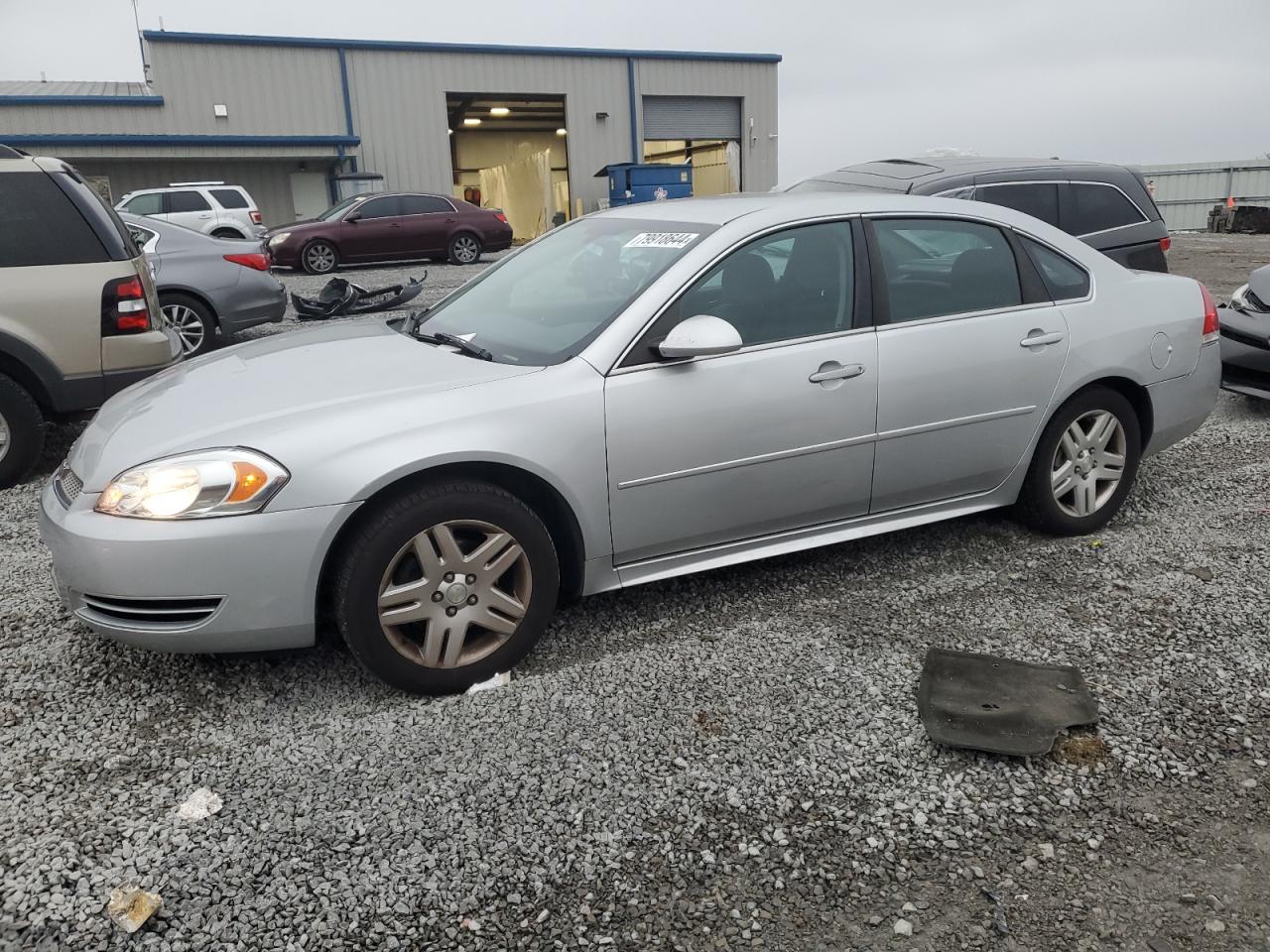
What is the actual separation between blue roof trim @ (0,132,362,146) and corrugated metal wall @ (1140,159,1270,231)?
23424 millimetres

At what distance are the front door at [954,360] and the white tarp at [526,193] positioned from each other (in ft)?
76.8

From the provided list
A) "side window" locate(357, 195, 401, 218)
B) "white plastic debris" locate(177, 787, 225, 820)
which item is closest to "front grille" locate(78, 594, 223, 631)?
"white plastic debris" locate(177, 787, 225, 820)

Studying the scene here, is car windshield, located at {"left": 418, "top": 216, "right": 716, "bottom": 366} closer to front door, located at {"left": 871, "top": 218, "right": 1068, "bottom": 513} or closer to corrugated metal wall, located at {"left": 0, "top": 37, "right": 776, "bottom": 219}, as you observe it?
front door, located at {"left": 871, "top": 218, "right": 1068, "bottom": 513}

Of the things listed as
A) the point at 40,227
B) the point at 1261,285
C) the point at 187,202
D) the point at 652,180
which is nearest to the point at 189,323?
the point at 40,227

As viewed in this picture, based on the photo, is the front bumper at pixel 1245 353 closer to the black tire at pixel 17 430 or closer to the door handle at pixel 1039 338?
the door handle at pixel 1039 338

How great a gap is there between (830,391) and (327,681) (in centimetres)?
207

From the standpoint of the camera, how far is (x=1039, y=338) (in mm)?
4098

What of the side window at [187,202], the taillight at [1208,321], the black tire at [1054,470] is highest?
the side window at [187,202]

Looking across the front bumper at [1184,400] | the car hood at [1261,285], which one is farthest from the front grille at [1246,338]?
the front bumper at [1184,400]

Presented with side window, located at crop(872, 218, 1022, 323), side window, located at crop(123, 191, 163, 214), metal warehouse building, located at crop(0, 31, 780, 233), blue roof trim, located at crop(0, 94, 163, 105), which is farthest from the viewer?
metal warehouse building, located at crop(0, 31, 780, 233)

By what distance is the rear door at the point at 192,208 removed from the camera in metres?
19.0

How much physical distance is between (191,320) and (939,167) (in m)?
6.85

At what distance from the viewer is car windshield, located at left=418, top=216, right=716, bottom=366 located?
3.51 meters

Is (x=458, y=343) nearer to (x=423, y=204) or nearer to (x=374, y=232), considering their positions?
(x=374, y=232)
